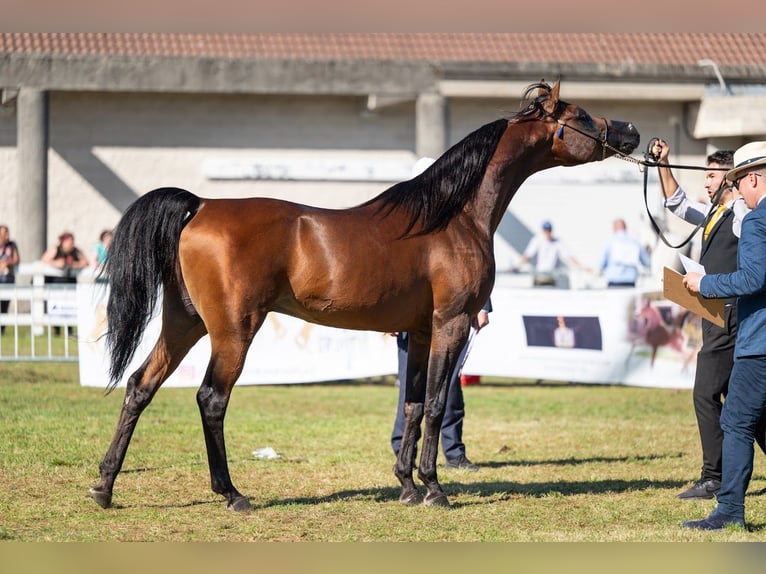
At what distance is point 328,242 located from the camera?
6656 mm

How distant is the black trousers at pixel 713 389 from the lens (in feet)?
23.9

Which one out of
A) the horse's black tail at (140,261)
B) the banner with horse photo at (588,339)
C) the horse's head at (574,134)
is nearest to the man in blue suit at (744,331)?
the horse's head at (574,134)

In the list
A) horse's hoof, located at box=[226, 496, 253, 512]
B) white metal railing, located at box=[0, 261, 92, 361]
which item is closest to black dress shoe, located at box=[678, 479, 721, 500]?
horse's hoof, located at box=[226, 496, 253, 512]

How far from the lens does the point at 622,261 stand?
1720 centimetres

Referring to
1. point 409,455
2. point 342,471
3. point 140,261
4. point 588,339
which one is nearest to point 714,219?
point 409,455

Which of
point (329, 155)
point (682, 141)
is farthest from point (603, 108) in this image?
point (329, 155)

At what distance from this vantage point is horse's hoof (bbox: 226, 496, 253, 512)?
6.61 meters

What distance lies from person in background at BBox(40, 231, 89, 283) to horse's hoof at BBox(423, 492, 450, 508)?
12416mm

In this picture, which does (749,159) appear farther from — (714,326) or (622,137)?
(714,326)

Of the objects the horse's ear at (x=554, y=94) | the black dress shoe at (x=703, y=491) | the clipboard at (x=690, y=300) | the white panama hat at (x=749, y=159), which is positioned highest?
the horse's ear at (x=554, y=94)

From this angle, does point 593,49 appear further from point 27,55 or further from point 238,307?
point 238,307

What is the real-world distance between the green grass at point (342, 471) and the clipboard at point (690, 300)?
48.9 inches

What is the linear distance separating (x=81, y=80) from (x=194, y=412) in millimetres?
13289

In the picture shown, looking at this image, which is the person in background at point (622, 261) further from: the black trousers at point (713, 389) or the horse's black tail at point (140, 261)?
the horse's black tail at point (140, 261)
